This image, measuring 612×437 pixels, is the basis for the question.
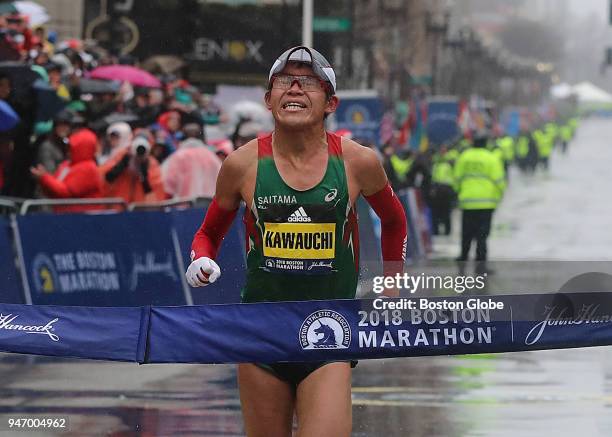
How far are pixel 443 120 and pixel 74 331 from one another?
40.7 meters

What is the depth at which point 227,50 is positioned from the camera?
3284cm

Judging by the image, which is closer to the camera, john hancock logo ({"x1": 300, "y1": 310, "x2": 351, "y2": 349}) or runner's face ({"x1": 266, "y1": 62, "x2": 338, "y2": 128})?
runner's face ({"x1": 266, "y1": 62, "x2": 338, "y2": 128})

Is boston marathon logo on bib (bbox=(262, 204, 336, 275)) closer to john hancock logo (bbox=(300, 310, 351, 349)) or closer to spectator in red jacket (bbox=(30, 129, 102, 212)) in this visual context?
john hancock logo (bbox=(300, 310, 351, 349))

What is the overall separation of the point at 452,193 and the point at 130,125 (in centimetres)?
1061

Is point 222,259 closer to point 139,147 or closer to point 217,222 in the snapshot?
point 217,222

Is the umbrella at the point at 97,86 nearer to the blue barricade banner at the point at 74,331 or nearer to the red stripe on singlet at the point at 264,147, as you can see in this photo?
the blue barricade banner at the point at 74,331

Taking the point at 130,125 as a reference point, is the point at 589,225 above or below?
below

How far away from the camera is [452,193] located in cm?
2914

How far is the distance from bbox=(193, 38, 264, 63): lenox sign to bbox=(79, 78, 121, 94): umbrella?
12070 mm

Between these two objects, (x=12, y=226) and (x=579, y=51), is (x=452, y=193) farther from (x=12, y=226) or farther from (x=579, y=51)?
(x=579, y=51)

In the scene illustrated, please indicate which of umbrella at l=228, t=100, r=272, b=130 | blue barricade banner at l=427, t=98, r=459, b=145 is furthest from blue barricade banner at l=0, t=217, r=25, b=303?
blue barricade banner at l=427, t=98, r=459, b=145

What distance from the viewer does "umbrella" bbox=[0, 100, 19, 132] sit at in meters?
15.6

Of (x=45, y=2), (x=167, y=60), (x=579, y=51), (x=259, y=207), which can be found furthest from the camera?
(x=579, y=51)

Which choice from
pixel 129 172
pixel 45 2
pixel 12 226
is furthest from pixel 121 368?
pixel 45 2
